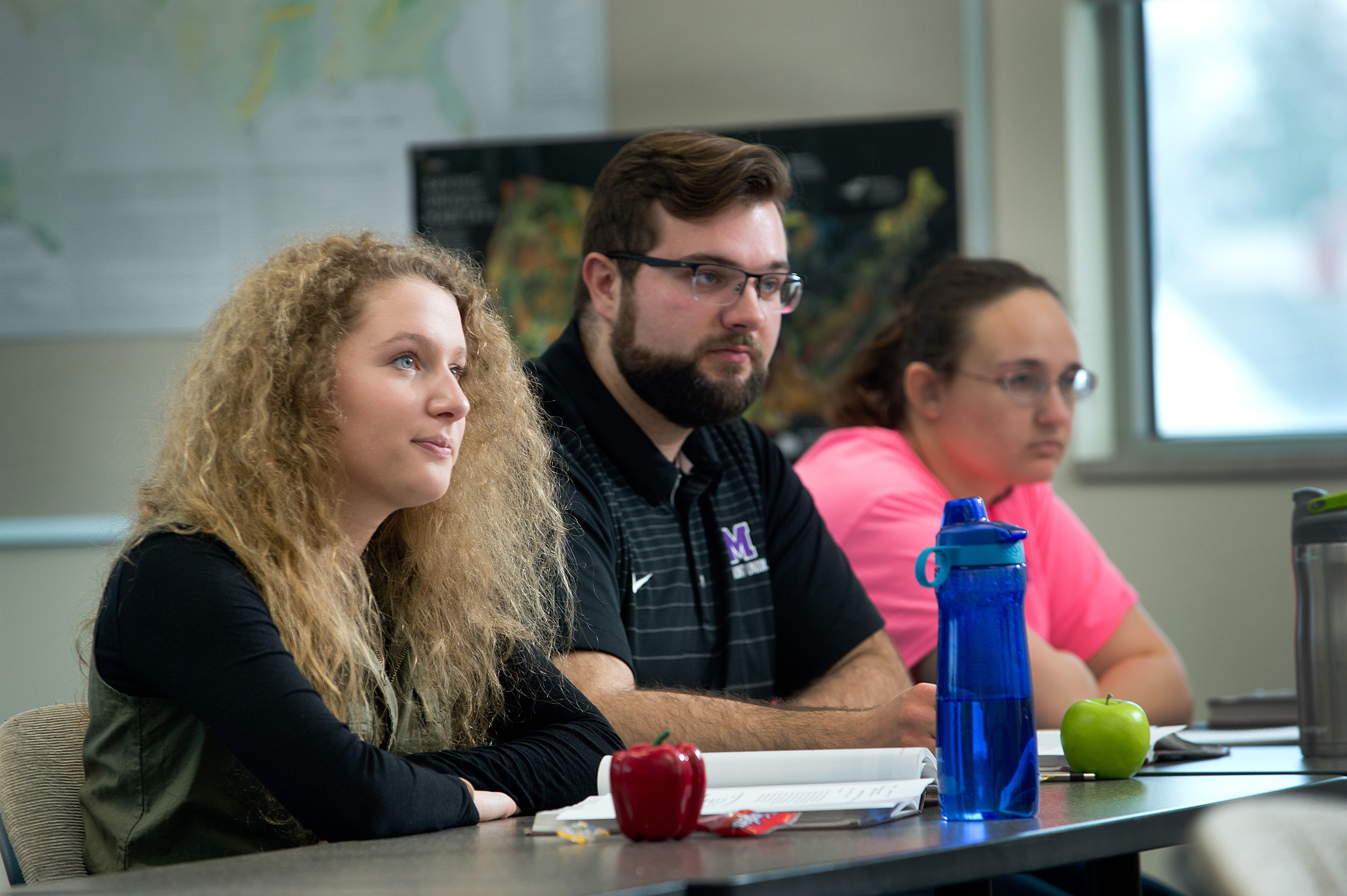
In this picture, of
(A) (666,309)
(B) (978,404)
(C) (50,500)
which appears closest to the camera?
(A) (666,309)

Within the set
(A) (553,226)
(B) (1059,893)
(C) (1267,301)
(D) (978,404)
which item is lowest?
(B) (1059,893)

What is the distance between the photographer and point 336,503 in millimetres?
1404

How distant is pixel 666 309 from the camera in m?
1.95

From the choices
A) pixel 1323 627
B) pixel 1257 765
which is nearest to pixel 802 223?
pixel 1323 627

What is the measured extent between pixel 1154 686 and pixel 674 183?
120cm

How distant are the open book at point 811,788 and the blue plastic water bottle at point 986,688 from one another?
5cm

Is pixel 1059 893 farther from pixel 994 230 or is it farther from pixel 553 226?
pixel 553 226

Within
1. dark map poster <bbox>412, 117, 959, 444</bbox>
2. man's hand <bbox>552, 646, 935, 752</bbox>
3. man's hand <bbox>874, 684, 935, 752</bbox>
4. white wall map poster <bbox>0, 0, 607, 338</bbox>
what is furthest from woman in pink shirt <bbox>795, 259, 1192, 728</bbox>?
white wall map poster <bbox>0, 0, 607, 338</bbox>

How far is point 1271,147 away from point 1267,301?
407 mm

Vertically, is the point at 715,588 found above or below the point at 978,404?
below

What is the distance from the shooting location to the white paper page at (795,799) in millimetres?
1044

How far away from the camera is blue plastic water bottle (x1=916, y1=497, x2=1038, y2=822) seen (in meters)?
1.05

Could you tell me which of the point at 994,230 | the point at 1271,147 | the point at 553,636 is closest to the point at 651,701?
the point at 553,636

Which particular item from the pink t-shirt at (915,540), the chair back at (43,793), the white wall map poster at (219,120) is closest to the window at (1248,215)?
the pink t-shirt at (915,540)
